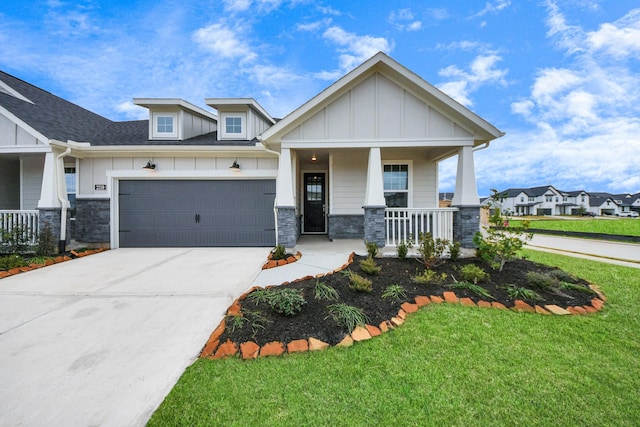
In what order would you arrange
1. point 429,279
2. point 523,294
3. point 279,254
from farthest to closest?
point 279,254 → point 429,279 → point 523,294

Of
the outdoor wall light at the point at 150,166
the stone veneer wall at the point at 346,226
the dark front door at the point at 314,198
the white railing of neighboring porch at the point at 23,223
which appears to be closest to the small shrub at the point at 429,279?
the stone veneer wall at the point at 346,226

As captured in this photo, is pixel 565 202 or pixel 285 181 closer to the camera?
pixel 285 181

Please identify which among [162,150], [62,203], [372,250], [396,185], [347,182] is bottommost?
[372,250]

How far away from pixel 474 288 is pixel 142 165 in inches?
364

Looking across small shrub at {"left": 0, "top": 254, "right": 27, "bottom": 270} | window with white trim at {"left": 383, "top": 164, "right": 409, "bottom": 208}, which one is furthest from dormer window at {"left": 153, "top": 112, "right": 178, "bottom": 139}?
window with white trim at {"left": 383, "top": 164, "right": 409, "bottom": 208}

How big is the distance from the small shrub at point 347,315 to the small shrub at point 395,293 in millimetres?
686

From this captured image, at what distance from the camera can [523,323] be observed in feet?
10.9

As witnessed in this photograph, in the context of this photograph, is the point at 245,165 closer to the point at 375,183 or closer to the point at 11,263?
the point at 375,183

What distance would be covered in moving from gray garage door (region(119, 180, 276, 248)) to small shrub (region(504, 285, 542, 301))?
235 inches

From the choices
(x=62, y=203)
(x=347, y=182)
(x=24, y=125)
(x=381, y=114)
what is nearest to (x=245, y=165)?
(x=347, y=182)

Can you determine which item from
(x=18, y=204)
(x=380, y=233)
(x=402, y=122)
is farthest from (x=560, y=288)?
(x=18, y=204)

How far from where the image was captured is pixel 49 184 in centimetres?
732

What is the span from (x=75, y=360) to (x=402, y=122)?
7125mm

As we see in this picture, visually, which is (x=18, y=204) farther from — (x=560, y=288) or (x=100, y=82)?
(x=560, y=288)
